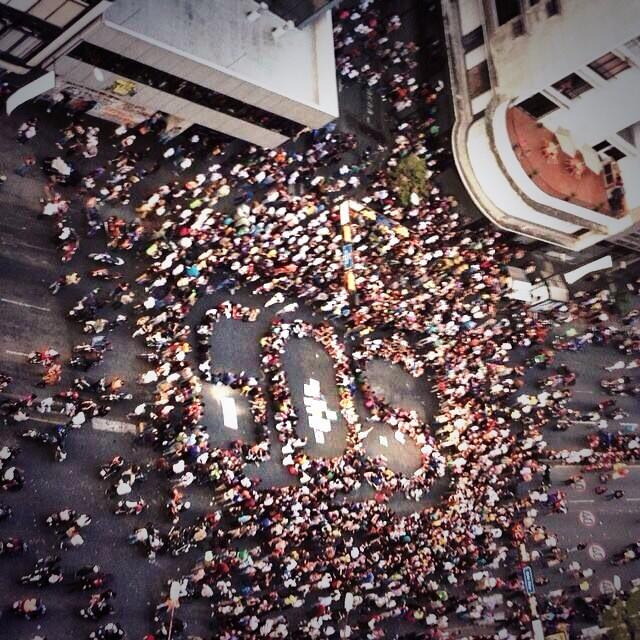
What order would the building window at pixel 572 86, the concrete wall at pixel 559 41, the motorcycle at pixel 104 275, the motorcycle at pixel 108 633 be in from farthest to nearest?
the building window at pixel 572 86
the concrete wall at pixel 559 41
the motorcycle at pixel 104 275
the motorcycle at pixel 108 633

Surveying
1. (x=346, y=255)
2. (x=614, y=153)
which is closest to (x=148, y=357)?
(x=346, y=255)

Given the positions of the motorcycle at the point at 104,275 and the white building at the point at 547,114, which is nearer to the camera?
the motorcycle at the point at 104,275

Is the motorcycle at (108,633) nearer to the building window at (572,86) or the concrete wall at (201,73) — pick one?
the concrete wall at (201,73)

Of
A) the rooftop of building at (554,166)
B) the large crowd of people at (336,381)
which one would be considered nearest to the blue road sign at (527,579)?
the large crowd of people at (336,381)

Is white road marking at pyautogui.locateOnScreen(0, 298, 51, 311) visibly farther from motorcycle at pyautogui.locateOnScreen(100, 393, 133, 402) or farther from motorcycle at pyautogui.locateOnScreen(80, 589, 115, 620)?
motorcycle at pyautogui.locateOnScreen(80, 589, 115, 620)

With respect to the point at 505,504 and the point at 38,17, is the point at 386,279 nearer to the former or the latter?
the point at 505,504

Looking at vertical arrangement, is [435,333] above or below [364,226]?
below

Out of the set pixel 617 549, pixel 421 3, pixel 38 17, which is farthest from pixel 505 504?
pixel 38 17
